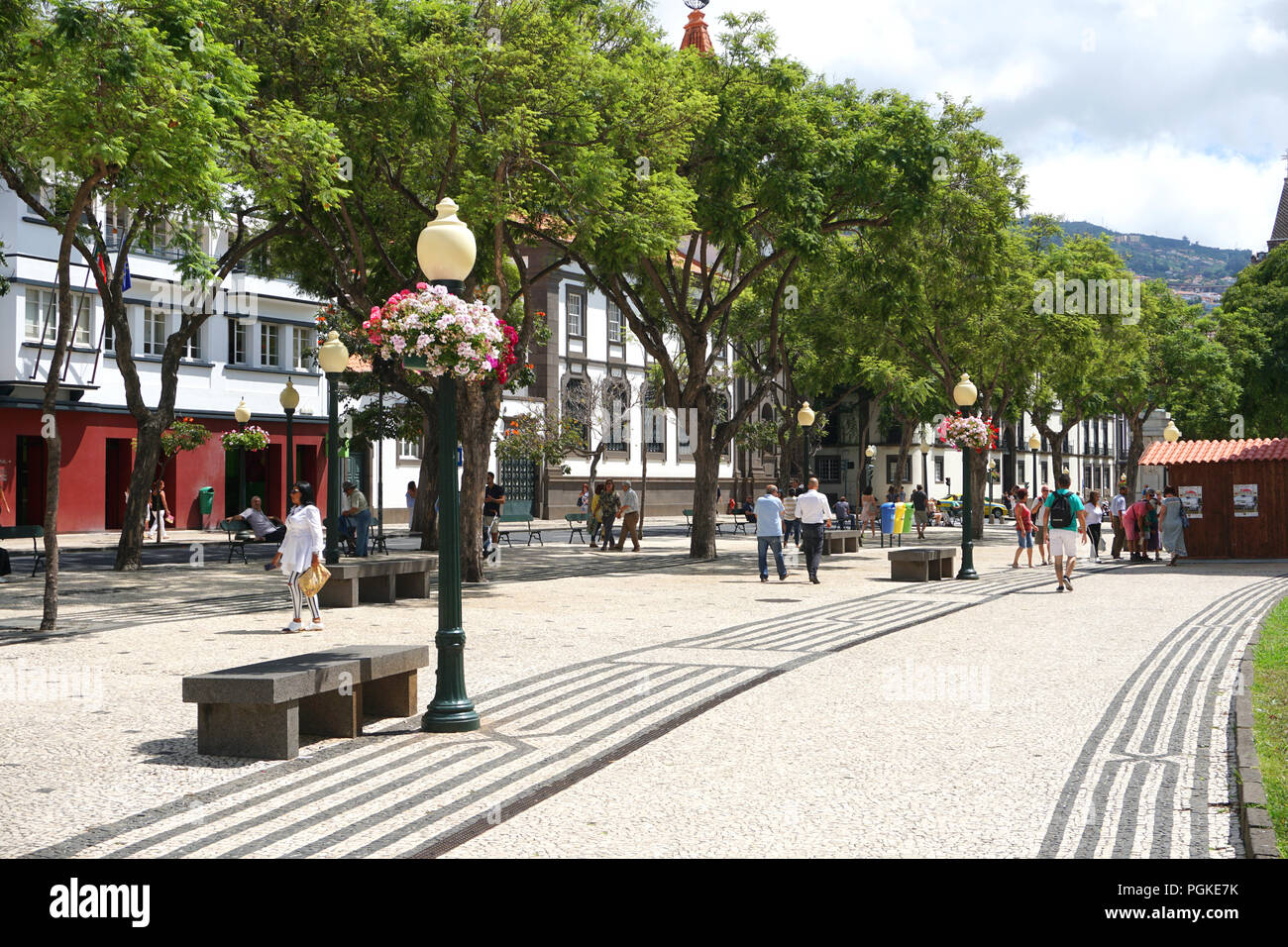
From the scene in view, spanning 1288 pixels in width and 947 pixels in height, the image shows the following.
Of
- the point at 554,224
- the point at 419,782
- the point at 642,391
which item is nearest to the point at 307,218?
the point at 554,224

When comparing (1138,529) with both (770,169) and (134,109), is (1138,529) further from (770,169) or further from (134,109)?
(134,109)

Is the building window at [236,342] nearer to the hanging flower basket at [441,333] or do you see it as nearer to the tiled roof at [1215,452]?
the tiled roof at [1215,452]

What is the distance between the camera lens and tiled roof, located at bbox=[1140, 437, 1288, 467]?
2662cm

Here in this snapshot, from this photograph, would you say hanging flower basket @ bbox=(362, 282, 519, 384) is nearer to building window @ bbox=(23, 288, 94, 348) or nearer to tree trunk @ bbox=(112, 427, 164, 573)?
tree trunk @ bbox=(112, 427, 164, 573)

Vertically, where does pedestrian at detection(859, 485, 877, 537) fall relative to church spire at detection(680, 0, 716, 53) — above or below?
below

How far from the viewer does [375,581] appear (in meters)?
16.6

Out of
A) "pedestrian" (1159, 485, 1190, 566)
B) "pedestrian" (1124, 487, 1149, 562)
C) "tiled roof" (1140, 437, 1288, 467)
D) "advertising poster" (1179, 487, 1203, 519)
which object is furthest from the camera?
"advertising poster" (1179, 487, 1203, 519)

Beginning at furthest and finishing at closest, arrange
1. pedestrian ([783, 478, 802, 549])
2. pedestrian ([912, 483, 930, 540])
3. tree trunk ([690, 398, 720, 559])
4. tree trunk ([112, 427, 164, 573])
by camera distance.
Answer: pedestrian ([912, 483, 930, 540]) < pedestrian ([783, 478, 802, 549]) < tree trunk ([690, 398, 720, 559]) < tree trunk ([112, 427, 164, 573])

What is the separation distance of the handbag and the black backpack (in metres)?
11.1

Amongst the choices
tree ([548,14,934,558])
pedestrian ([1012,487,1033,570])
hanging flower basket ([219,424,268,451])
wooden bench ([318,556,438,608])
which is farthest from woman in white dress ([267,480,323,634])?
hanging flower basket ([219,424,268,451])

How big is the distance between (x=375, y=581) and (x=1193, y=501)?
19.3 metres

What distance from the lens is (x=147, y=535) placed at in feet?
115

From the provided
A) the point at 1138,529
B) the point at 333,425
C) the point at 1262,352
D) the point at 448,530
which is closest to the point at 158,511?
the point at 333,425
